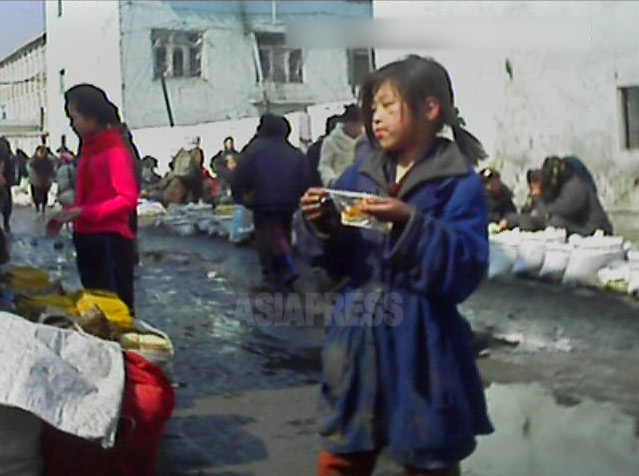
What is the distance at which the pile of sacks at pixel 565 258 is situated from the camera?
9.19 m

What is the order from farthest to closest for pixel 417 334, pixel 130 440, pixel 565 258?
pixel 565 258 → pixel 130 440 → pixel 417 334

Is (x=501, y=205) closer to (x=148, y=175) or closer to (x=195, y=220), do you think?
(x=195, y=220)

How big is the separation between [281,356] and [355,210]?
14.0ft

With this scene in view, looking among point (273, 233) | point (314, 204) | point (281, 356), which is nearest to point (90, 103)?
point (281, 356)

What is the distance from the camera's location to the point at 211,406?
18.0ft

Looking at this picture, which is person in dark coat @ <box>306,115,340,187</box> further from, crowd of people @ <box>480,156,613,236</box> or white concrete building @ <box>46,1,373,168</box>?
white concrete building @ <box>46,1,373,168</box>

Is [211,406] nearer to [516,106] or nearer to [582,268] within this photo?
[582,268]

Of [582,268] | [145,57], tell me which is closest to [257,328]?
[582,268]

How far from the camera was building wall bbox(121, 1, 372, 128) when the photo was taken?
103 ft

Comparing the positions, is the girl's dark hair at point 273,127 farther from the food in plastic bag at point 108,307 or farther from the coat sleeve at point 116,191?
the food in plastic bag at point 108,307

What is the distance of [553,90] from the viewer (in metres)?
15.0

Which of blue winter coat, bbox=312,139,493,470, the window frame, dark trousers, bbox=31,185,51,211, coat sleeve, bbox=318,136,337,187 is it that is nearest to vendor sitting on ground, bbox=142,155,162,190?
dark trousers, bbox=31,185,51,211

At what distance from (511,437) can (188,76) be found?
28487mm

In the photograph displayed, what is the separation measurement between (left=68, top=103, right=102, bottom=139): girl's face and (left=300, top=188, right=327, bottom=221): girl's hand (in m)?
2.76
